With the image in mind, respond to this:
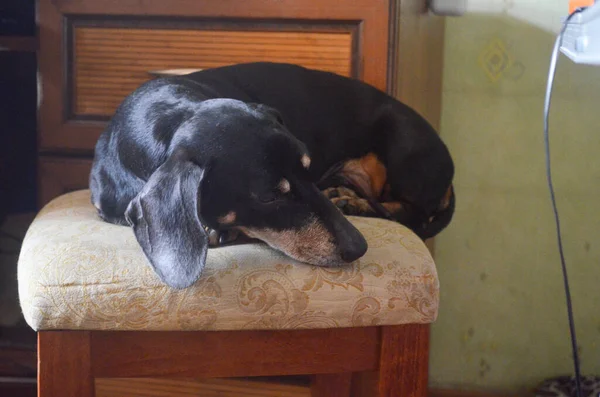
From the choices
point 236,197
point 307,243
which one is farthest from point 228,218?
point 307,243

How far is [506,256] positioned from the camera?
2174mm

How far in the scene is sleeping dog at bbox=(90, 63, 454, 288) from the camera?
105 centimetres

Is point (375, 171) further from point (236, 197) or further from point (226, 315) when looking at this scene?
point (226, 315)

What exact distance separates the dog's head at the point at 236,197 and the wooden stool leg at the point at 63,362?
16cm

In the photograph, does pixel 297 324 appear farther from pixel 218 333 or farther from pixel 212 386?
pixel 212 386

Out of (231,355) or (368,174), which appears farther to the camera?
(368,174)

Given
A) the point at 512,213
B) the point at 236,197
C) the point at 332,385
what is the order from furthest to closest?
the point at 512,213 → the point at 332,385 → the point at 236,197

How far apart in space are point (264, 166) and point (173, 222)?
7.2 inches

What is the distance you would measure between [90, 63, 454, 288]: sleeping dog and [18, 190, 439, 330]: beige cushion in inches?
1.4

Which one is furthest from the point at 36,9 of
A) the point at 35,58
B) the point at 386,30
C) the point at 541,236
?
the point at 541,236

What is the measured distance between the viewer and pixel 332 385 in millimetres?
1484

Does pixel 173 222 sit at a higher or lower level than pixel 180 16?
lower

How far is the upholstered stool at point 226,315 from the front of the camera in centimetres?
100

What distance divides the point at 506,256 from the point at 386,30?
0.91 m
